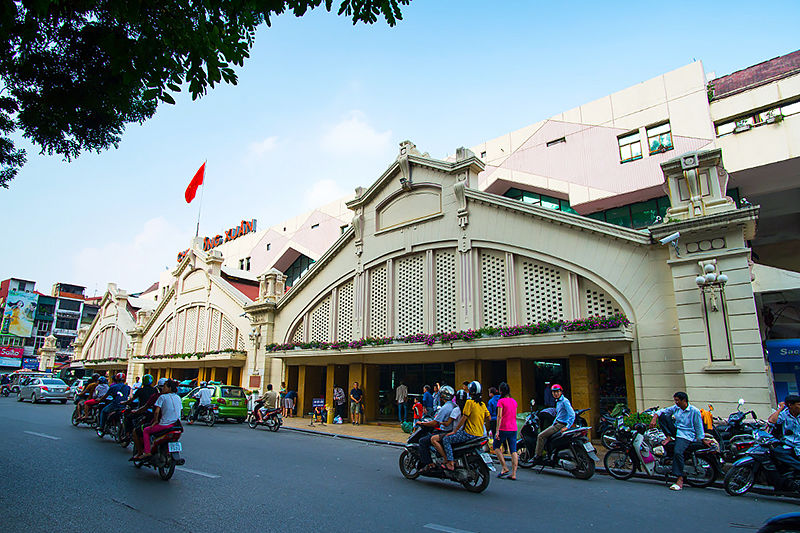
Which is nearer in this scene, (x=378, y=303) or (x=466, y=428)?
(x=466, y=428)

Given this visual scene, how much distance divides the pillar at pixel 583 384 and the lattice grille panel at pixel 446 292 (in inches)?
169

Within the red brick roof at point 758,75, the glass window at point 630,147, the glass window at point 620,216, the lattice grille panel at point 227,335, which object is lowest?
the lattice grille panel at point 227,335

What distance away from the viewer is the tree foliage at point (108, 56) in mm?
5148

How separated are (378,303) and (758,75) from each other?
18087 mm

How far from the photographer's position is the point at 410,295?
1939 centimetres

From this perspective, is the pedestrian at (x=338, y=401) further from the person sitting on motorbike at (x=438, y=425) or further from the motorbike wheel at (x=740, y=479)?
the motorbike wheel at (x=740, y=479)

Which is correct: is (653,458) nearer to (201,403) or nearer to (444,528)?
(444,528)

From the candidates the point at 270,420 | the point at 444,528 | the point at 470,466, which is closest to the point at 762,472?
the point at 470,466

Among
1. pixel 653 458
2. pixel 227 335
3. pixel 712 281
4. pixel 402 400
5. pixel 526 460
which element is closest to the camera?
pixel 653 458

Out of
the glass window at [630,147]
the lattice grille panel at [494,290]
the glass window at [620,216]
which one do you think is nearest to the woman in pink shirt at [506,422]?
the lattice grille panel at [494,290]

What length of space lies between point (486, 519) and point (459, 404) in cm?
246

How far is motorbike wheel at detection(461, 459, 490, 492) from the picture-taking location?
7781mm

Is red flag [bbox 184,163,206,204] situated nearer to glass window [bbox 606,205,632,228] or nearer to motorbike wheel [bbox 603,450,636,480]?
glass window [bbox 606,205,632,228]

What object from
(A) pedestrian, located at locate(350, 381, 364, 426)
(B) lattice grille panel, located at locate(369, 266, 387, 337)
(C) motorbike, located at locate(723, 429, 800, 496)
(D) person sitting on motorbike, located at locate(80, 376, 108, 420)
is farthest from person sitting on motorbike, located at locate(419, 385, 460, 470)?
(A) pedestrian, located at locate(350, 381, 364, 426)
